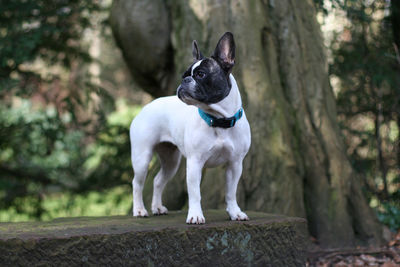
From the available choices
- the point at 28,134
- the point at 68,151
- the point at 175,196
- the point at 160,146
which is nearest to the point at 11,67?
the point at 28,134

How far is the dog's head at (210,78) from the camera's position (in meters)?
3.43

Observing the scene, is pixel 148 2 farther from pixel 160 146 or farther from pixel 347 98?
pixel 347 98

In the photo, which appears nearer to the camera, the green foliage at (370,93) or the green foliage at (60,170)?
the green foliage at (370,93)

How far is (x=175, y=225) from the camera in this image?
11.8ft

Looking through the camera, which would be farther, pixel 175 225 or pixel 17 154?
pixel 17 154

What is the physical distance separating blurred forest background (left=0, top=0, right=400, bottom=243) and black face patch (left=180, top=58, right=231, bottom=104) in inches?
173

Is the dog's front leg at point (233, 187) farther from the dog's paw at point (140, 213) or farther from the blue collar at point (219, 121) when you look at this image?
the dog's paw at point (140, 213)

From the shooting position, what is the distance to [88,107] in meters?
9.10

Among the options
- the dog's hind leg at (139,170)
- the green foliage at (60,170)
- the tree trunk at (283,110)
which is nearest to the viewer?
the dog's hind leg at (139,170)

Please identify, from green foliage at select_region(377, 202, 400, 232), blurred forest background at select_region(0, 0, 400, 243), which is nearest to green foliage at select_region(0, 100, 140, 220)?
blurred forest background at select_region(0, 0, 400, 243)

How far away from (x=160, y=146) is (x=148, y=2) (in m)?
2.97

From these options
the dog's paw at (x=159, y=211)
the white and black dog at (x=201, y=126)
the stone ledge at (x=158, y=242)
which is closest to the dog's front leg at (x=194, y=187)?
the white and black dog at (x=201, y=126)

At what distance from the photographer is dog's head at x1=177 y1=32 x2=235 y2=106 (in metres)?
3.43

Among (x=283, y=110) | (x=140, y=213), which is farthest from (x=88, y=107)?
(x=140, y=213)
